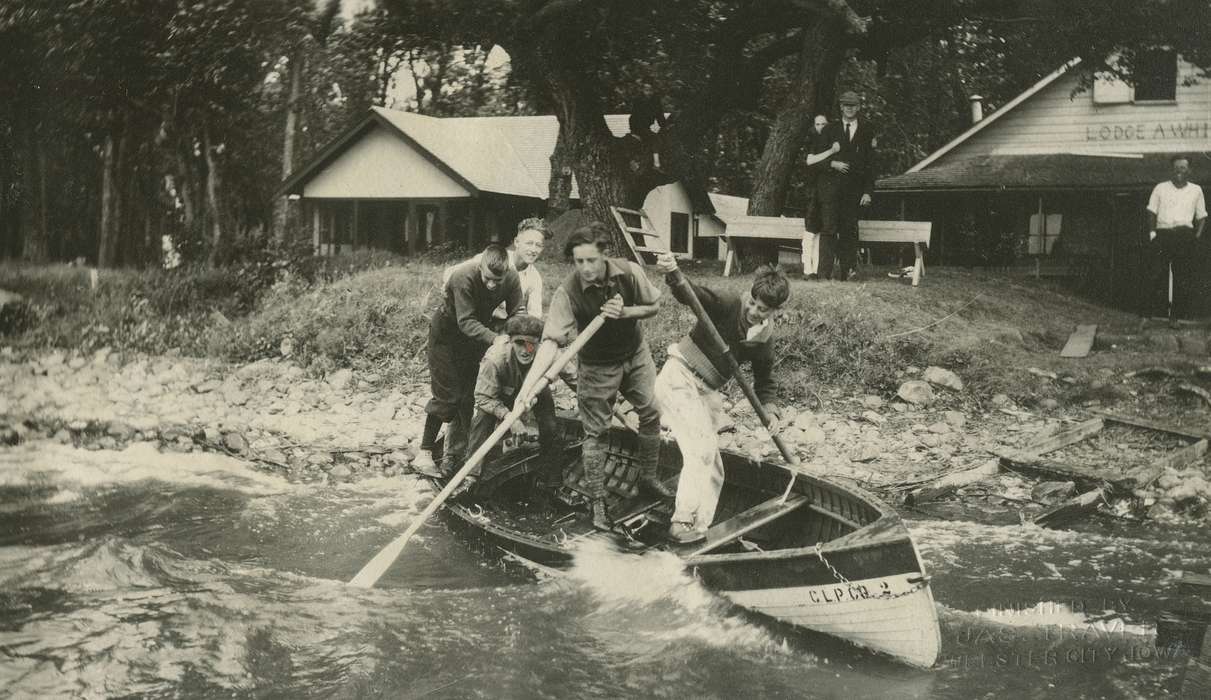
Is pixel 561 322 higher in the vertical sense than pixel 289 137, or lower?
lower

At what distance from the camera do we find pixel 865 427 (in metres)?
7.82

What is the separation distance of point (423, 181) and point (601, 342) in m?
4.04

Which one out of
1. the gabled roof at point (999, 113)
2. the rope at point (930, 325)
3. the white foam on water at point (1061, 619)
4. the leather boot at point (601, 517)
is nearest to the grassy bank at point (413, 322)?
the rope at point (930, 325)

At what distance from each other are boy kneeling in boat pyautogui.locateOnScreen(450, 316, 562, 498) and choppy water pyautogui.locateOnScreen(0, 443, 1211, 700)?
70 cm

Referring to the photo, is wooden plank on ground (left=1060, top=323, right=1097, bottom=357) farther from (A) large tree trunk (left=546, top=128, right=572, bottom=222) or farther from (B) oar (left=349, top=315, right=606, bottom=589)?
(A) large tree trunk (left=546, top=128, right=572, bottom=222)

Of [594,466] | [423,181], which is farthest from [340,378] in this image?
[594,466]

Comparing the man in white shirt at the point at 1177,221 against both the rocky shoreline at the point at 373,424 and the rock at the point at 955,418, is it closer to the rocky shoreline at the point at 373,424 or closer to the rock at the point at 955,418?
the rocky shoreline at the point at 373,424

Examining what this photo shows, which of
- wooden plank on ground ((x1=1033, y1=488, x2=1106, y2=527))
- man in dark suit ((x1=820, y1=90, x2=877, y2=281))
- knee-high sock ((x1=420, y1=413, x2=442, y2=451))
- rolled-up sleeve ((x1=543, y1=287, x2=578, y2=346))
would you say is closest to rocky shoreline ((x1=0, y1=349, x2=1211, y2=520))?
wooden plank on ground ((x1=1033, y1=488, x2=1106, y2=527))

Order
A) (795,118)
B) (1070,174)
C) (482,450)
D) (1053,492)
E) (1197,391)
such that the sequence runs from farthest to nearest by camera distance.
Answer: (1070,174)
(795,118)
(1197,391)
(1053,492)
(482,450)

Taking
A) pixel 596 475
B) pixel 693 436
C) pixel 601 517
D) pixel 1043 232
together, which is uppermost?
pixel 1043 232

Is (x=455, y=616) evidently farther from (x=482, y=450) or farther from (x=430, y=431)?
(x=430, y=431)

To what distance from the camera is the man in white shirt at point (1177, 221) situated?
783 cm

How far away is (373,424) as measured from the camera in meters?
7.98

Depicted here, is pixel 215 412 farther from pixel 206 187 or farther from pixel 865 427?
pixel 865 427
